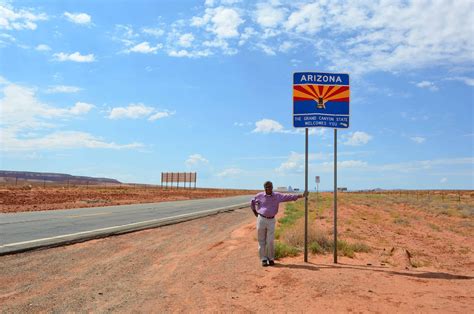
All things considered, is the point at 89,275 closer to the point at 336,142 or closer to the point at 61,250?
the point at 61,250

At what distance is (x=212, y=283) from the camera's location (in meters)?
7.86

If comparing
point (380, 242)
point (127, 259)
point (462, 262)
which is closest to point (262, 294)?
point (127, 259)

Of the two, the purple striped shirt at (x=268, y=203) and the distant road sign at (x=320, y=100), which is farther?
the distant road sign at (x=320, y=100)

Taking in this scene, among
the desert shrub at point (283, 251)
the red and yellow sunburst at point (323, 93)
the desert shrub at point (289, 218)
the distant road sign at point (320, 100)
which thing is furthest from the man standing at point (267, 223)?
the desert shrub at point (289, 218)

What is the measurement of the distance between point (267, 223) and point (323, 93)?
2969 millimetres

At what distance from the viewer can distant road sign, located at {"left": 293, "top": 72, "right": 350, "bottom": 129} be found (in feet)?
31.7

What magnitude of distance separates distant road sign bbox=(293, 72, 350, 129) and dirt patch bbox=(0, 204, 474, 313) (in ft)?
9.69

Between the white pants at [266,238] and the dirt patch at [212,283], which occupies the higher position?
the white pants at [266,238]

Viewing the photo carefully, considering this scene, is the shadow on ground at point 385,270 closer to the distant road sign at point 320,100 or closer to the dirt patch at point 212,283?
the dirt patch at point 212,283

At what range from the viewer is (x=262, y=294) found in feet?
23.2

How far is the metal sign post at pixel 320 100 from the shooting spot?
966 centimetres

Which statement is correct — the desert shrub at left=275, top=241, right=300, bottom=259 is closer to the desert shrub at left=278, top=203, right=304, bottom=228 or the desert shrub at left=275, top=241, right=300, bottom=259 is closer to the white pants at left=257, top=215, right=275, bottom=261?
the white pants at left=257, top=215, right=275, bottom=261

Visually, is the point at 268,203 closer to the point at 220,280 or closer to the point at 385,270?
the point at 220,280

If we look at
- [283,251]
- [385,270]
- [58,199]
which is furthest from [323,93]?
[58,199]
